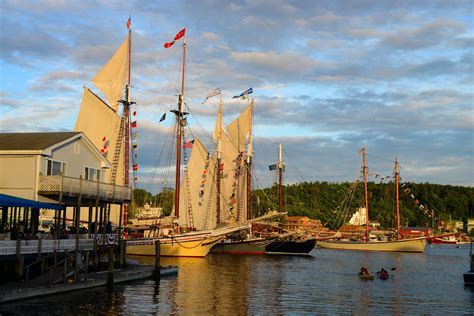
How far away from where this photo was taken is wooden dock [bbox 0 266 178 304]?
103 feet

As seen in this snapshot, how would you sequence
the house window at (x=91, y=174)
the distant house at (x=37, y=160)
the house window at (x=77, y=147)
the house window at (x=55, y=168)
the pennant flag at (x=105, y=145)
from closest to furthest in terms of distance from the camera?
the distant house at (x=37, y=160)
the house window at (x=55, y=168)
the house window at (x=77, y=147)
the house window at (x=91, y=174)
the pennant flag at (x=105, y=145)

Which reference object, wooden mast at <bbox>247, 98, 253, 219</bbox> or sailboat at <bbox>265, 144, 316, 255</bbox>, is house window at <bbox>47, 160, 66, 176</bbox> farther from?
wooden mast at <bbox>247, 98, 253, 219</bbox>

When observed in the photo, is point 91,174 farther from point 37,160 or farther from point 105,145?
point 105,145

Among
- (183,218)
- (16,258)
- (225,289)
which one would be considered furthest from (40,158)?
(183,218)

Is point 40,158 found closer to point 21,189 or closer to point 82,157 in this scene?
point 21,189

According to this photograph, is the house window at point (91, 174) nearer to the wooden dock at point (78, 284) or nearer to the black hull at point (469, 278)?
the wooden dock at point (78, 284)

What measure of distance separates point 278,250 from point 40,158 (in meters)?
55.2

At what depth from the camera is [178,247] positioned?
73.6 m

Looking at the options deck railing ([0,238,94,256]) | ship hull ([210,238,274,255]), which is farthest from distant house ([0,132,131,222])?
ship hull ([210,238,274,255])

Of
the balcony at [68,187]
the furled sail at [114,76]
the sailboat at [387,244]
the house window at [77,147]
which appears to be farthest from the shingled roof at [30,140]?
the sailboat at [387,244]

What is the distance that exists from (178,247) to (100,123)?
62.9 feet

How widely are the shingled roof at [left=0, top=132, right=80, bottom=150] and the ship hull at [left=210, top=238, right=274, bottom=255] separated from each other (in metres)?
45.7

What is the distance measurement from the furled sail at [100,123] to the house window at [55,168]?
99.4 ft

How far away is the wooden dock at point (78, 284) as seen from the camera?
3148cm
